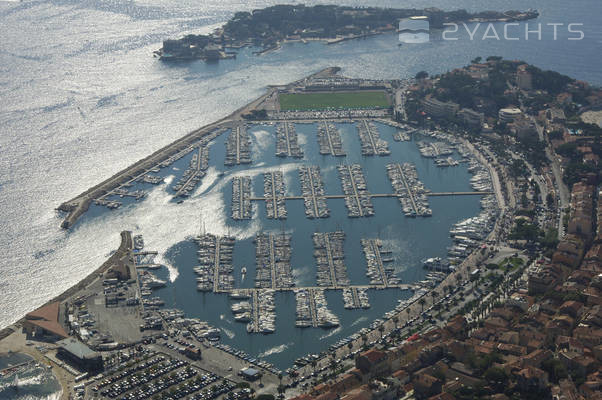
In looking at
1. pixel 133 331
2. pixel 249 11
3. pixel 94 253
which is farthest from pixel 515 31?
pixel 133 331

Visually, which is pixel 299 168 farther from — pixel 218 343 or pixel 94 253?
pixel 218 343

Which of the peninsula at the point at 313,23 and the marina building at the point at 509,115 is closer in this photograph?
the marina building at the point at 509,115

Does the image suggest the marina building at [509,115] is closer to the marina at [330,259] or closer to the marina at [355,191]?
the marina at [355,191]

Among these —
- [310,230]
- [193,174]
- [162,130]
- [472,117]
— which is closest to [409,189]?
[310,230]

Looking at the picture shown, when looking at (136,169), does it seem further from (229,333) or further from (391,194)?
(229,333)

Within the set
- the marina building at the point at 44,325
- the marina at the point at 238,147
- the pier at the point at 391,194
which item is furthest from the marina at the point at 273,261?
the marina at the point at 238,147
